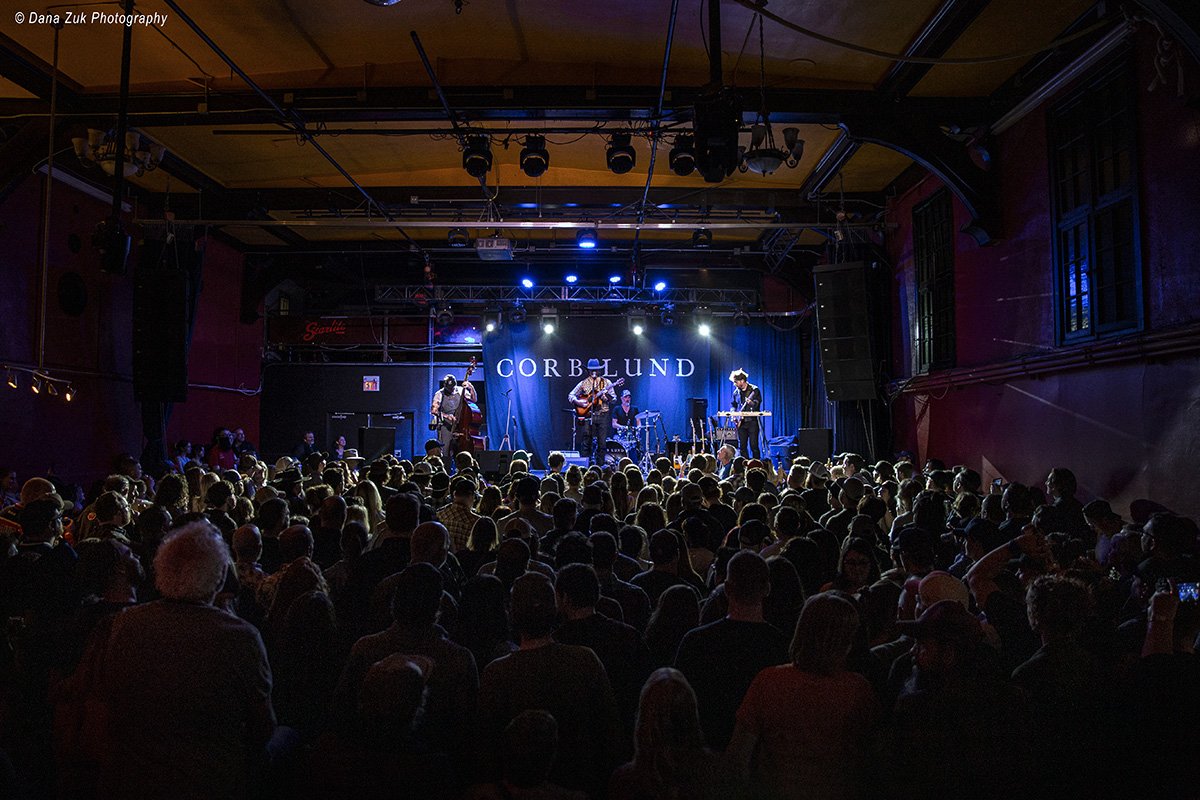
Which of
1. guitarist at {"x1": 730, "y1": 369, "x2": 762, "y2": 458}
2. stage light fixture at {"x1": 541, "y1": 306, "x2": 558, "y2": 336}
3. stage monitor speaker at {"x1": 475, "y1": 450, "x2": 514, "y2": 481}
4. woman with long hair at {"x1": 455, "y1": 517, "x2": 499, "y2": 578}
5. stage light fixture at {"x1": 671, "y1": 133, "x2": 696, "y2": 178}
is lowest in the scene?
woman with long hair at {"x1": 455, "y1": 517, "x2": 499, "y2": 578}

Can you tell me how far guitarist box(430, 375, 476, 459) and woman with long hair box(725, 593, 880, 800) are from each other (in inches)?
552

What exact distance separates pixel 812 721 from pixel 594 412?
15.1 m

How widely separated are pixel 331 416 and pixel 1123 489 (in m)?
17.1

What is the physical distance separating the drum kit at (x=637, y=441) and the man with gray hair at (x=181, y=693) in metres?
14.6

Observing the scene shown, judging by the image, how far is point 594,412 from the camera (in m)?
17.2

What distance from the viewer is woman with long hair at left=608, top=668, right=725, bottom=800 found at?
6.23 ft

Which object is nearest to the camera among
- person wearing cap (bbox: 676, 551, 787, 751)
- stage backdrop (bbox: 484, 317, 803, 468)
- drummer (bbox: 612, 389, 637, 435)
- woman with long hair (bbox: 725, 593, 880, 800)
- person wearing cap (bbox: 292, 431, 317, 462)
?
woman with long hair (bbox: 725, 593, 880, 800)

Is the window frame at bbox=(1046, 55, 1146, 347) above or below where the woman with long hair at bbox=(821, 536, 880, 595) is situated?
above

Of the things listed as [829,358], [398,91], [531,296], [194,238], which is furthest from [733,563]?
[531,296]

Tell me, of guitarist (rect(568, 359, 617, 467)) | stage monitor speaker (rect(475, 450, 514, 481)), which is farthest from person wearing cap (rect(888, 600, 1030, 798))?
guitarist (rect(568, 359, 617, 467))

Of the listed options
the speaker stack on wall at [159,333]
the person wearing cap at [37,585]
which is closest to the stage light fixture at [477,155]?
the speaker stack on wall at [159,333]

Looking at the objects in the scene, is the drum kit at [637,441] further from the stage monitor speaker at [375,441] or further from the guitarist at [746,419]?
the stage monitor speaker at [375,441]

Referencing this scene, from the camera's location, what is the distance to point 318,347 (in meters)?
19.6

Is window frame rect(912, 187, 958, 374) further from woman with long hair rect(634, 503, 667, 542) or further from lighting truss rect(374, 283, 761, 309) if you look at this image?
woman with long hair rect(634, 503, 667, 542)
